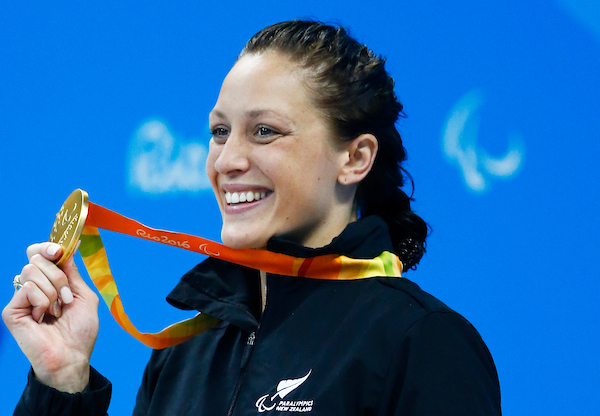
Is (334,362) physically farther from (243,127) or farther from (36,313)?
(36,313)

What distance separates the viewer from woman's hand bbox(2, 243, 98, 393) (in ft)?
4.32

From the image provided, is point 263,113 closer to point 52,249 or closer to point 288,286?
point 288,286

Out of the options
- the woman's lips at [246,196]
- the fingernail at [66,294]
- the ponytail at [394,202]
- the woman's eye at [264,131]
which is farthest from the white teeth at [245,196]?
the fingernail at [66,294]

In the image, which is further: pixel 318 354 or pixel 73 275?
pixel 73 275

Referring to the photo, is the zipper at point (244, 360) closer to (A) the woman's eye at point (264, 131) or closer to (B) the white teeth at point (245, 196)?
(B) the white teeth at point (245, 196)

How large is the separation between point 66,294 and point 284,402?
1.46ft

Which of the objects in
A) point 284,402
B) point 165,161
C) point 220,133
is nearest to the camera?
point 284,402

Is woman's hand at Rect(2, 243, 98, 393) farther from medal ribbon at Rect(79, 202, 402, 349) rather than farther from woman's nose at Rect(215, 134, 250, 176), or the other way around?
woman's nose at Rect(215, 134, 250, 176)

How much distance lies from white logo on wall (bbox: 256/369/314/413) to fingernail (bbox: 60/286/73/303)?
0.39 meters

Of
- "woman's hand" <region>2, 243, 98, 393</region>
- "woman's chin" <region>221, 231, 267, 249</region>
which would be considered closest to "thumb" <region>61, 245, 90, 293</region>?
"woman's hand" <region>2, 243, 98, 393</region>


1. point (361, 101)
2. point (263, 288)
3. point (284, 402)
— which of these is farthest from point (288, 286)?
point (361, 101)

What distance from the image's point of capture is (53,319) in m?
1.41

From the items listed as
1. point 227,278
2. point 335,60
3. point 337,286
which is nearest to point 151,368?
point 227,278

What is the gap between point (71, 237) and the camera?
1300 mm
